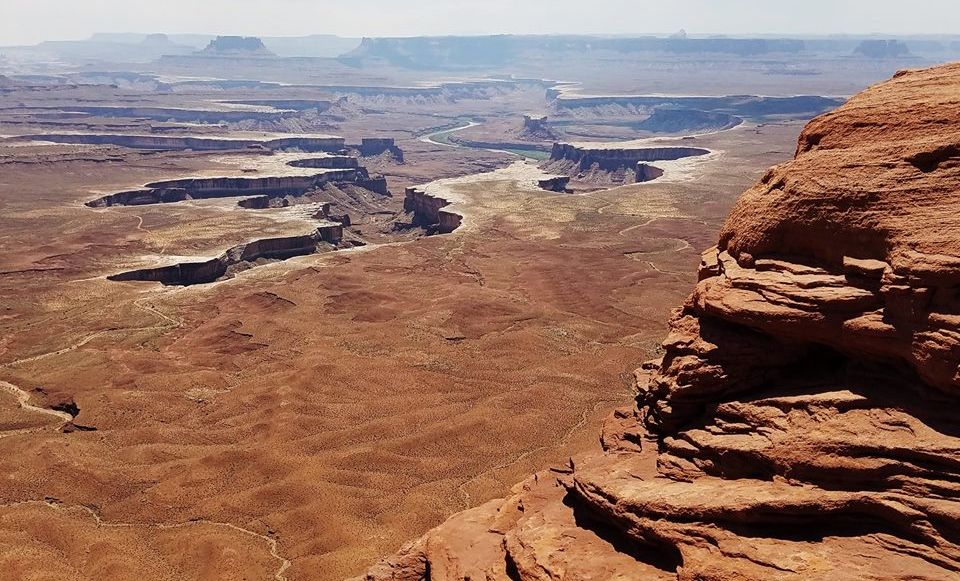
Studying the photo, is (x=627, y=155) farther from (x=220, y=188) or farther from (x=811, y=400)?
(x=811, y=400)

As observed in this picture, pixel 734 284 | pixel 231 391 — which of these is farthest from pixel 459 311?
pixel 734 284

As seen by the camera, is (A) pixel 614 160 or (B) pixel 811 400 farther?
(A) pixel 614 160

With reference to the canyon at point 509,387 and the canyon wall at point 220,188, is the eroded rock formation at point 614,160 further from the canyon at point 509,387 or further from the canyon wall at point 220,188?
the canyon at point 509,387

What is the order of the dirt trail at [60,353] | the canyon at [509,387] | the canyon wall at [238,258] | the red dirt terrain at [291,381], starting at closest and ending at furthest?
the canyon at [509,387] < the red dirt terrain at [291,381] < the dirt trail at [60,353] < the canyon wall at [238,258]

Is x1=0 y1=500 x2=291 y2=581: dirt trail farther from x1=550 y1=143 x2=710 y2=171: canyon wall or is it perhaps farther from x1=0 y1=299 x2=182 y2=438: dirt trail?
x1=550 y1=143 x2=710 y2=171: canyon wall

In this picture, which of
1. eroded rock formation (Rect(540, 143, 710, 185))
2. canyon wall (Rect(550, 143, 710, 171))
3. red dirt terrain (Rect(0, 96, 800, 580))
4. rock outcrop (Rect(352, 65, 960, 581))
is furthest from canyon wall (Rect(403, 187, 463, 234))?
rock outcrop (Rect(352, 65, 960, 581))

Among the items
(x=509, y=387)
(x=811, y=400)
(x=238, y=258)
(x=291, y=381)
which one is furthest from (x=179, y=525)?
(x=238, y=258)

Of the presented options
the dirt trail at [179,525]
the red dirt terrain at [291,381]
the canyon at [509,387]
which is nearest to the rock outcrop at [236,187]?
the canyon at [509,387]

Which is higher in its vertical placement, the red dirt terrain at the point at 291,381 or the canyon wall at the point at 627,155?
the canyon wall at the point at 627,155

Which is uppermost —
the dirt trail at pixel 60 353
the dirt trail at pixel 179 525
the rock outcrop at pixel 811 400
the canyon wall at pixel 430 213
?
the rock outcrop at pixel 811 400
